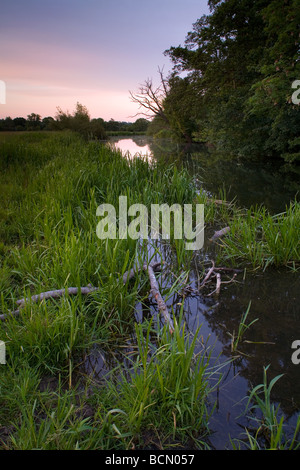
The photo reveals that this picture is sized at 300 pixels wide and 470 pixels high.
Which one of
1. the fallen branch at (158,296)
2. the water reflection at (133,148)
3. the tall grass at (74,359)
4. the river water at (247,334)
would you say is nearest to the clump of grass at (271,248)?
the river water at (247,334)

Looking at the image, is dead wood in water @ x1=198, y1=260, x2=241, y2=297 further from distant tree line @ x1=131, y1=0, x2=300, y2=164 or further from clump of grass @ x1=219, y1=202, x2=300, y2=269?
distant tree line @ x1=131, y1=0, x2=300, y2=164

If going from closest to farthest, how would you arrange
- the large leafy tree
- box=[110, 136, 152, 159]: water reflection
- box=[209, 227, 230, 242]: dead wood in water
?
1. box=[209, 227, 230, 242]: dead wood in water
2. box=[110, 136, 152, 159]: water reflection
3. the large leafy tree

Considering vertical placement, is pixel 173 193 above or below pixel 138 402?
above

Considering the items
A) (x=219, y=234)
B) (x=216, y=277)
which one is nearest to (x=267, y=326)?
(x=216, y=277)

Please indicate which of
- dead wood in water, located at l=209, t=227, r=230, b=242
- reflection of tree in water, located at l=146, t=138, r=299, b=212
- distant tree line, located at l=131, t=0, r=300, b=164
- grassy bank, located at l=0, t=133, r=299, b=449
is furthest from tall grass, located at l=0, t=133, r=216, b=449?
distant tree line, located at l=131, t=0, r=300, b=164

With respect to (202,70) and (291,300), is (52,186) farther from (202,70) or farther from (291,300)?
(202,70)

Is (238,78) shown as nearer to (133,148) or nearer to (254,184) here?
(254,184)

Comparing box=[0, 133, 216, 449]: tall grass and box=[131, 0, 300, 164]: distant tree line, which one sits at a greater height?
box=[131, 0, 300, 164]: distant tree line

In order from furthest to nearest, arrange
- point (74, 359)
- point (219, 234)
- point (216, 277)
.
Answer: point (219, 234)
point (216, 277)
point (74, 359)

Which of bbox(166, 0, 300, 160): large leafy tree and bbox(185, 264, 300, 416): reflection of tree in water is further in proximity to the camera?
bbox(166, 0, 300, 160): large leafy tree

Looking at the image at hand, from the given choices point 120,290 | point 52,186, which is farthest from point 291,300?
point 52,186

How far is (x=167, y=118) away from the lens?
30594 millimetres

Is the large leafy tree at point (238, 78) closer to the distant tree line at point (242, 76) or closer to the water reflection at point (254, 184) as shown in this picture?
the distant tree line at point (242, 76)

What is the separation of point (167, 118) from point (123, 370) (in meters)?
31.4
